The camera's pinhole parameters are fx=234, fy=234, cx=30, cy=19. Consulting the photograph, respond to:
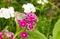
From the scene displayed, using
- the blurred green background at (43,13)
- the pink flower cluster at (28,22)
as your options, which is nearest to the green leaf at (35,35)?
the pink flower cluster at (28,22)

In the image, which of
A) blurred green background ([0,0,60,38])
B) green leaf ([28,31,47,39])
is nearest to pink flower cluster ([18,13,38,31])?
green leaf ([28,31,47,39])

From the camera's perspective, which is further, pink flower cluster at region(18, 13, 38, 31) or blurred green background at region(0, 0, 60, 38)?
blurred green background at region(0, 0, 60, 38)

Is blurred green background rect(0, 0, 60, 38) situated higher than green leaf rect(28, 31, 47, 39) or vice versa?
blurred green background rect(0, 0, 60, 38)

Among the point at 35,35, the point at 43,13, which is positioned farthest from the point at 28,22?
the point at 43,13

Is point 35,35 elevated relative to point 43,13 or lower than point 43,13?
A: lower

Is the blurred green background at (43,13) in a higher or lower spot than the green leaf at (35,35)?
higher

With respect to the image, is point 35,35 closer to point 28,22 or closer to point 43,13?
point 28,22

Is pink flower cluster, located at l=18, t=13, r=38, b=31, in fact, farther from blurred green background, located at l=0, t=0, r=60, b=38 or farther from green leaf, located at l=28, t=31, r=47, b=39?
blurred green background, located at l=0, t=0, r=60, b=38

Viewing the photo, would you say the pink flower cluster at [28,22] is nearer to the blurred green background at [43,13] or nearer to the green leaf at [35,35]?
the green leaf at [35,35]

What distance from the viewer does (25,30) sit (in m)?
1.74

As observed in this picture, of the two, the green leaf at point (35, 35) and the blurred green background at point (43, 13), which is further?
the blurred green background at point (43, 13)

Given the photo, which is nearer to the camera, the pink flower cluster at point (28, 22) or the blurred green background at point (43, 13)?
the pink flower cluster at point (28, 22)

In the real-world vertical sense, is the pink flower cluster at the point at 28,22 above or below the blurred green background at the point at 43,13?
below

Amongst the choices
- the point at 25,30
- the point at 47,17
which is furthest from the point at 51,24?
the point at 25,30
